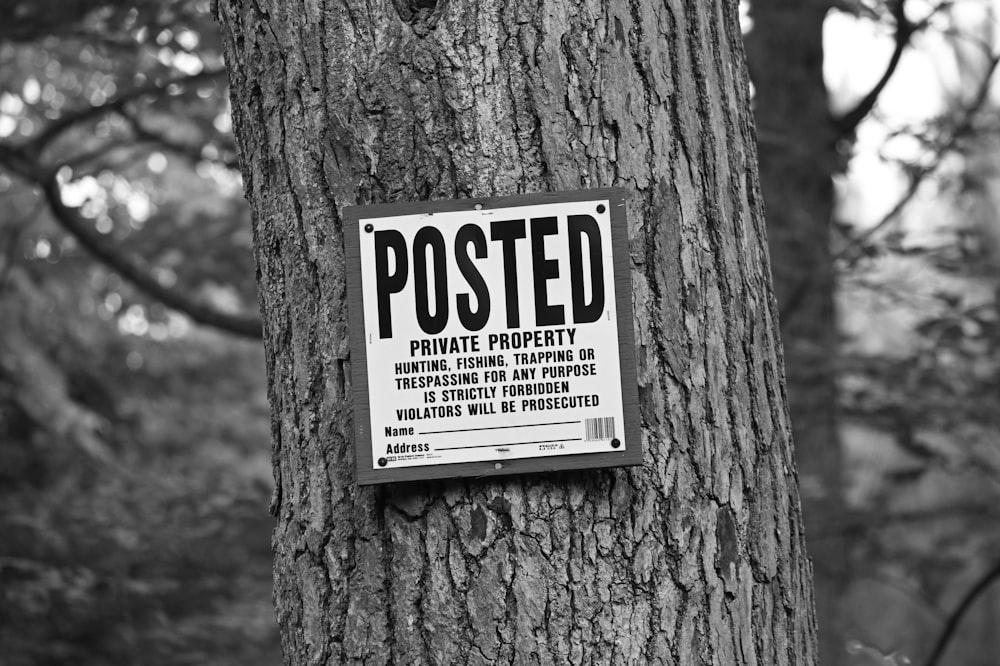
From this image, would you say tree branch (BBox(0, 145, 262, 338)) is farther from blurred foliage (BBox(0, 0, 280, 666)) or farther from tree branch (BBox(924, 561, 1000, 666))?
tree branch (BBox(924, 561, 1000, 666))

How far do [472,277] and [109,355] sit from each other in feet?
23.7

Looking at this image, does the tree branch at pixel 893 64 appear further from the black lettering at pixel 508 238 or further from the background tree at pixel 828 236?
the black lettering at pixel 508 238

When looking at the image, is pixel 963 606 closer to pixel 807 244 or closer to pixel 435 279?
pixel 807 244

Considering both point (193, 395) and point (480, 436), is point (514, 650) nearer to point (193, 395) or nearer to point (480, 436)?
point (480, 436)

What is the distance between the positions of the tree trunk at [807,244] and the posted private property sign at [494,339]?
344cm

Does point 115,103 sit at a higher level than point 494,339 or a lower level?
higher

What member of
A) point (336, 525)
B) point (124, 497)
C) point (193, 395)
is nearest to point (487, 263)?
point (336, 525)

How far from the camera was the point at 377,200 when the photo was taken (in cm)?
138

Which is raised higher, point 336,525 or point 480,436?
point 480,436

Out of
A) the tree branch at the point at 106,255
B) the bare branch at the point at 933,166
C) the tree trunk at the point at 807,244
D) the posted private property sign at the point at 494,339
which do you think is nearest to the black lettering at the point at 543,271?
the posted private property sign at the point at 494,339

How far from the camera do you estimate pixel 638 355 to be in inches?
53.2

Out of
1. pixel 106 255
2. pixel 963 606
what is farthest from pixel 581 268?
pixel 106 255

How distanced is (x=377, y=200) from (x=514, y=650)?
2.03 ft

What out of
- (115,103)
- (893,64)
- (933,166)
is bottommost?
(933,166)
